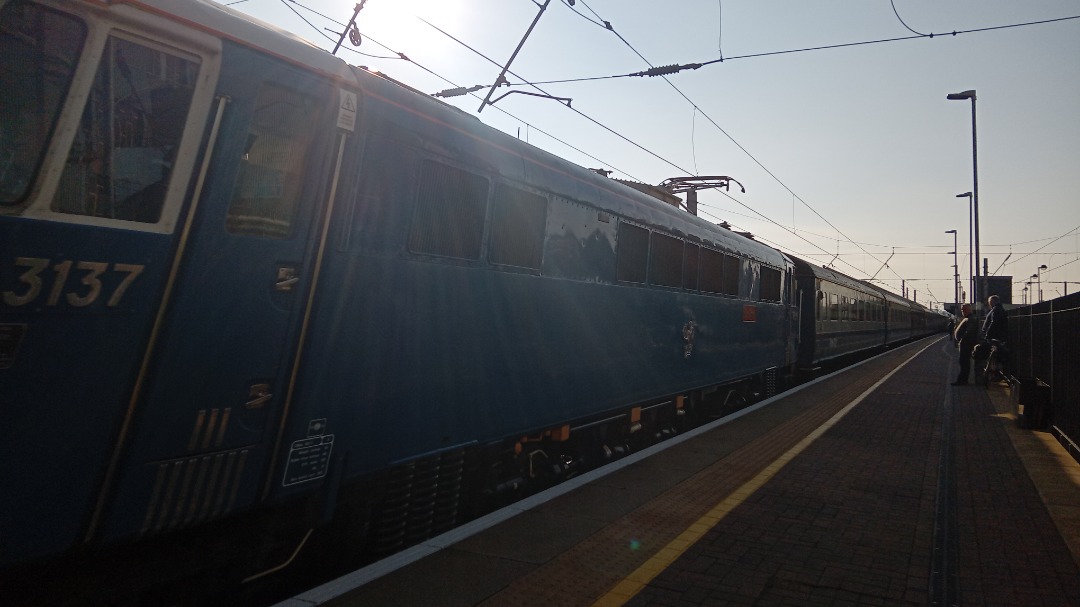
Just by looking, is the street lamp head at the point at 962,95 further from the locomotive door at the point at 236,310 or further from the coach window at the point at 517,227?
the locomotive door at the point at 236,310

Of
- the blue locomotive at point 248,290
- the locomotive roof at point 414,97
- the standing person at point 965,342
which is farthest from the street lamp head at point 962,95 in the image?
the blue locomotive at point 248,290

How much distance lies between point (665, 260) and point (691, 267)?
0.95 m

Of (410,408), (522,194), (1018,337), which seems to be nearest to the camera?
(410,408)

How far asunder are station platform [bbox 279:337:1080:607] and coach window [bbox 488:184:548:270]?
191 centimetres

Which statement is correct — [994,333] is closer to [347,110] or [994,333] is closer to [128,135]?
[347,110]

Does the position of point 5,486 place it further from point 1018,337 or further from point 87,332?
point 1018,337

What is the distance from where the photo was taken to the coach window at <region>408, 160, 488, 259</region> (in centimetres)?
458

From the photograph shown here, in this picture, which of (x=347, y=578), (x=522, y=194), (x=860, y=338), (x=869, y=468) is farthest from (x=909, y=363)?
(x=347, y=578)

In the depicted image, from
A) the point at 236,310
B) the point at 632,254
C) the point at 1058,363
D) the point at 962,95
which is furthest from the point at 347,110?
the point at 962,95

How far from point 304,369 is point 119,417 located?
0.92 meters

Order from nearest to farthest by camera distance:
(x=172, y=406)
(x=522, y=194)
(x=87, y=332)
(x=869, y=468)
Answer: (x=87, y=332) < (x=172, y=406) < (x=522, y=194) < (x=869, y=468)

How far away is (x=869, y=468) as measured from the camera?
7273 millimetres

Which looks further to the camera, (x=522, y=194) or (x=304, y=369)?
(x=522, y=194)

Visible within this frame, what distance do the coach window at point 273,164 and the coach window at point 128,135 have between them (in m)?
0.35
